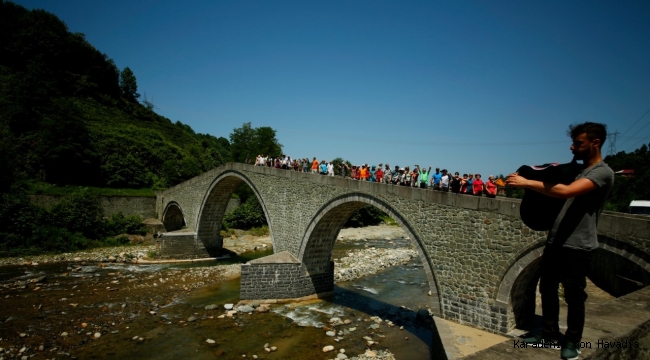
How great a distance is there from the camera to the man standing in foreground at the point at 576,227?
86.8 inches

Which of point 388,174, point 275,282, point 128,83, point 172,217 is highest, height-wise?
point 128,83

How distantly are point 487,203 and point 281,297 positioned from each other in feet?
31.3

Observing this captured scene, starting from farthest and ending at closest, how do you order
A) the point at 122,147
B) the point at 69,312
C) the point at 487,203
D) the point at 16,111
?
the point at 122,147 < the point at 16,111 < the point at 69,312 < the point at 487,203

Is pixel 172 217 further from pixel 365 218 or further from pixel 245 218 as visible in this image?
pixel 365 218

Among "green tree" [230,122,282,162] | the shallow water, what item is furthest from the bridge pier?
"green tree" [230,122,282,162]

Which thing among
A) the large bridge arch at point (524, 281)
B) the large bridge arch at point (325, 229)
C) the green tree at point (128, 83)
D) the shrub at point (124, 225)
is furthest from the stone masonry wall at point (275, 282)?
the green tree at point (128, 83)

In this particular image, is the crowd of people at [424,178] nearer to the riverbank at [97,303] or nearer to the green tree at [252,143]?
the riverbank at [97,303]

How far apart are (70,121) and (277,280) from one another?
27303 mm

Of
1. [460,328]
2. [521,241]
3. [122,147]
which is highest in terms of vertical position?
[122,147]

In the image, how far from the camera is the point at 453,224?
383 inches

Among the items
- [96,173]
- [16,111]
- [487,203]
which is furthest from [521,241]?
[16,111]

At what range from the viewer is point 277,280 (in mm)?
15141

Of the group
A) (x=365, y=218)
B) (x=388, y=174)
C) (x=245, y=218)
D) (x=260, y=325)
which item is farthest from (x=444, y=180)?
(x=365, y=218)

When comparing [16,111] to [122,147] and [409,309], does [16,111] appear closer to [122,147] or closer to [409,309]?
[122,147]
